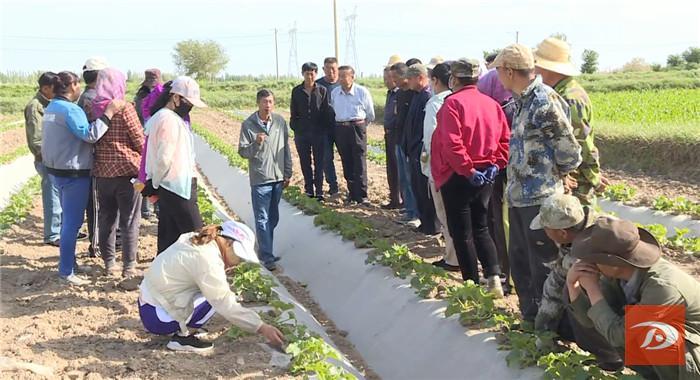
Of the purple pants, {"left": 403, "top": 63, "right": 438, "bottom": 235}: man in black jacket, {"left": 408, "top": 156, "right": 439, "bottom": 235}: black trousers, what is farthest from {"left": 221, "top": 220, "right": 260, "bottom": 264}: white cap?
{"left": 408, "top": 156, "right": 439, "bottom": 235}: black trousers

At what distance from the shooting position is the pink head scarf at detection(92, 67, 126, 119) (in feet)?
20.4

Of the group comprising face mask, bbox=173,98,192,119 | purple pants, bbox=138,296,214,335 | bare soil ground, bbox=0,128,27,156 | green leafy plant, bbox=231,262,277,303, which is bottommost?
bare soil ground, bbox=0,128,27,156

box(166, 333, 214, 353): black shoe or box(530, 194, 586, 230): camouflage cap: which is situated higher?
box(530, 194, 586, 230): camouflage cap

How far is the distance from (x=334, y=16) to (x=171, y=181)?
151ft

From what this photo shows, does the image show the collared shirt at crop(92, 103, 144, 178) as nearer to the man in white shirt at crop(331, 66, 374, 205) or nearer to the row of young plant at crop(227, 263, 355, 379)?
the row of young plant at crop(227, 263, 355, 379)

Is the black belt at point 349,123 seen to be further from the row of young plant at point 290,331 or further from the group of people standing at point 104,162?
the row of young plant at point 290,331

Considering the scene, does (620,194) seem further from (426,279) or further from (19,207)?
(19,207)

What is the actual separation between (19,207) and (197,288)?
22.2ft

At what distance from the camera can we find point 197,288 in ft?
15.3

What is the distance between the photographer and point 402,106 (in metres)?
8.27

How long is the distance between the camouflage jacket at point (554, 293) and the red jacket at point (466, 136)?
4.34 feet

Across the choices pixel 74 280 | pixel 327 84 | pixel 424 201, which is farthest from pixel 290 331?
pixel 327 84

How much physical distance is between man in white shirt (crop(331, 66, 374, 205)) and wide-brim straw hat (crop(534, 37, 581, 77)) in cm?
503

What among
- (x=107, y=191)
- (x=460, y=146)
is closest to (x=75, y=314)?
(x=107, y=191)
